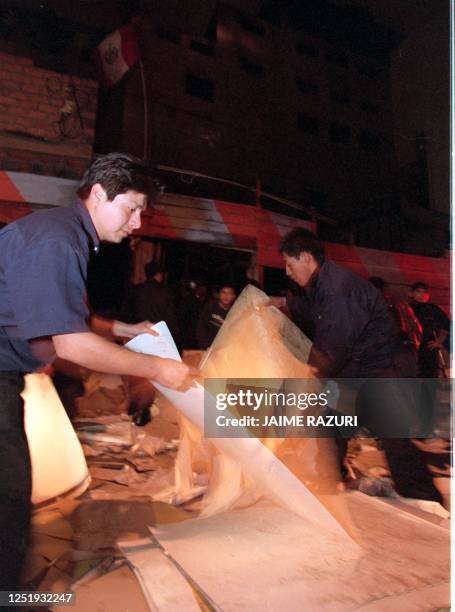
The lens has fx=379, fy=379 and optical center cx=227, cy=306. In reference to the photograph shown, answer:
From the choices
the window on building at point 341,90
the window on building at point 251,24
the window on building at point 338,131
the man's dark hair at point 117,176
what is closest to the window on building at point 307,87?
the window on building at point 341,90

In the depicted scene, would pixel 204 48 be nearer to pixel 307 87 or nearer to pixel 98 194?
pixel 307 87

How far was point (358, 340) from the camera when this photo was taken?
1.70 metres

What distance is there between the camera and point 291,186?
134 inches

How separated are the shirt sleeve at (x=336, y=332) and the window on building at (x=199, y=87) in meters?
2.05

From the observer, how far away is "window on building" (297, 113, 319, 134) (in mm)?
2344

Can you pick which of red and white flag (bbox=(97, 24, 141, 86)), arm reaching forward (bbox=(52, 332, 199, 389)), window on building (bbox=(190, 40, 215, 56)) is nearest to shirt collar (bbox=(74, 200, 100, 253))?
arm reaching forward (bbox=(52, 332, 199, 389))

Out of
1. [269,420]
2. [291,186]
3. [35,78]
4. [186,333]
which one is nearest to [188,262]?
[186,333]

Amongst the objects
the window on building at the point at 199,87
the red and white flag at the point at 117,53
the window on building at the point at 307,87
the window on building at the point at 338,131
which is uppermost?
the red and white flag at the point at 117,53

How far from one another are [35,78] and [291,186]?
2.22m

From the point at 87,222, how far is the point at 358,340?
125 cm

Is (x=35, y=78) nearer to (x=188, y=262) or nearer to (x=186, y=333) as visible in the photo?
(x=188, y=262)

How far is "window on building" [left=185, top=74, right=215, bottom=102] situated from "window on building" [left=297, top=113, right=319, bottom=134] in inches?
31.5

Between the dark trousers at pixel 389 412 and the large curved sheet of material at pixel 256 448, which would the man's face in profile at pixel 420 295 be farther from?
the large curved sheet of material at pixel 256 448

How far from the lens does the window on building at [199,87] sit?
9.34 feet
